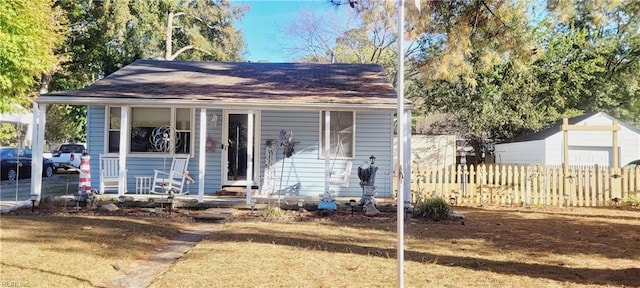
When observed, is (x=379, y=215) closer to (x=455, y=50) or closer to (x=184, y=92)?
(x=455, y=50)

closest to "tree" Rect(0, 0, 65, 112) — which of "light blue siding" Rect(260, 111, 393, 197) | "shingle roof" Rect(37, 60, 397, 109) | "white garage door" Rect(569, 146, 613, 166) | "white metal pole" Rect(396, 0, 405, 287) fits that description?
"shingle roof" Rect(37, 60, 397, 109)

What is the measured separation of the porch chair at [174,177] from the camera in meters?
10.6

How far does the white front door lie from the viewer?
38.9 feet

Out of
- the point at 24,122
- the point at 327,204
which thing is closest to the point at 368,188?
the point at 327,204

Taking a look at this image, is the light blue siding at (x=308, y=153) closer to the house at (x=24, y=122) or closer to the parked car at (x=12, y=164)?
the parked car at (x=12, y=164)

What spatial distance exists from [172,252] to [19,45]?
10.8 m

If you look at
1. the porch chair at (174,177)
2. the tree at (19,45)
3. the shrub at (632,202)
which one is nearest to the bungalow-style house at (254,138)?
the porch chair at (174,177)

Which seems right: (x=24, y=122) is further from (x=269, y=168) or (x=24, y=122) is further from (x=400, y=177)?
(x=400, y=177)

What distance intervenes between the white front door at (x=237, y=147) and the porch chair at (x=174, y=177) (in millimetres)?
1036

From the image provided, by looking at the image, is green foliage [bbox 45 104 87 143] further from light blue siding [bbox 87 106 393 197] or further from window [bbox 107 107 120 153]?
light blue siding [bbox 87 106 393 197]

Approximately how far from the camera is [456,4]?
1000 centimetres

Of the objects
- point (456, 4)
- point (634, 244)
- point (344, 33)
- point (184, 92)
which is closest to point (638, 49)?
point (344, 33)

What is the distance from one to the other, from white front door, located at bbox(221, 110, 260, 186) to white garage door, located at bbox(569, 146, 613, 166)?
13131 mm

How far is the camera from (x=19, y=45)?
44.0 ft
